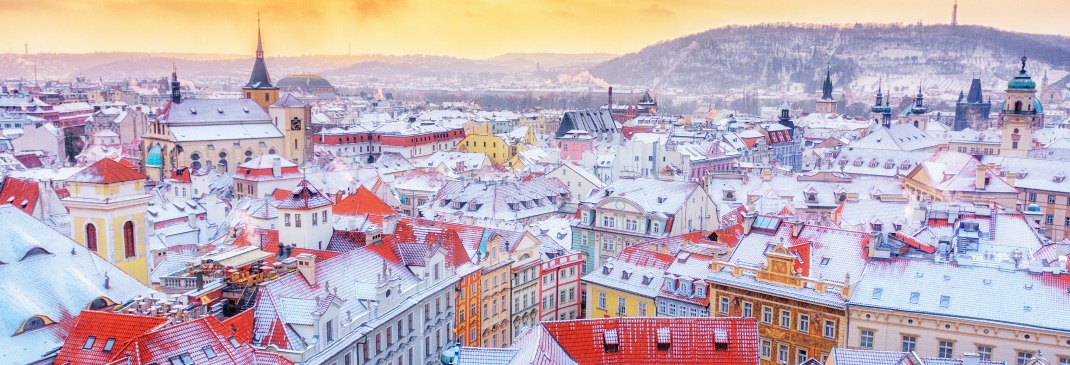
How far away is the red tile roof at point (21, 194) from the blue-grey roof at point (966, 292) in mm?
46253

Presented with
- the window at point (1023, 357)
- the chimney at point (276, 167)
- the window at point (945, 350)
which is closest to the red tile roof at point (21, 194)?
the chimney at point (276, 167)

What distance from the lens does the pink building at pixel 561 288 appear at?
55.8 metres

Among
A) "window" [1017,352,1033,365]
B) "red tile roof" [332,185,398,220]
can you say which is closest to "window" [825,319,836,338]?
"window" [1017,352,1033,365]

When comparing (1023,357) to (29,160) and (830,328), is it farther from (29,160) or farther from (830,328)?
(29,160)

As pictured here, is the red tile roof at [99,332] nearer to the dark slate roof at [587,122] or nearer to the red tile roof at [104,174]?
the red tile roof at [104,174]

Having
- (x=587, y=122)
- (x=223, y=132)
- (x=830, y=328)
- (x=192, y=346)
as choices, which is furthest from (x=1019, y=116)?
(x=192, y=346)

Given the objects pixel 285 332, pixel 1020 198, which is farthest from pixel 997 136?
pixel 285 332

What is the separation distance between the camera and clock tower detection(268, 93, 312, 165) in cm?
11888

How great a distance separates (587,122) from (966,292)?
12325 centimetres

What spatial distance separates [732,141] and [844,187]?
48.2 m

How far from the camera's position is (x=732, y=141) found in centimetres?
11888

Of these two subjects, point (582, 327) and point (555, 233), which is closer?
point (582, 327)

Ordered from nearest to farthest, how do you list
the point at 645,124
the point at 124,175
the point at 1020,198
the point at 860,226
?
1. the point at 124,175
2. the point at 860,226
3. the point at 1020,198
4. the point at 645,124

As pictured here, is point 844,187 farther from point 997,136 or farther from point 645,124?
point 645,124
